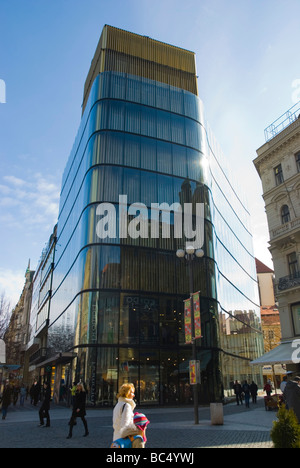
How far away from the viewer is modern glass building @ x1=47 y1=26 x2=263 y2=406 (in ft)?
81.6

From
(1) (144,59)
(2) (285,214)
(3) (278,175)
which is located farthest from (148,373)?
(1) (144,59)

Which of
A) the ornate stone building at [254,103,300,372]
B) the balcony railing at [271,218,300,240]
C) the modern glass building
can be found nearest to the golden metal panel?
the modern glass building

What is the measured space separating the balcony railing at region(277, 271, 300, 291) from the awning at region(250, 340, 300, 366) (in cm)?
352

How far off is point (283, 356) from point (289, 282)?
5505 millimetres

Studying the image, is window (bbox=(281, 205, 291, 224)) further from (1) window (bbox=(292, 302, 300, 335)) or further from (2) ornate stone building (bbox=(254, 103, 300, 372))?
(1) window (bbox=(292, 302, 300, 335))

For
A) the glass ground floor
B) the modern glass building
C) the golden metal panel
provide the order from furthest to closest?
1. the golden metal panel
2. the modern glass building
3. the glass ground floor

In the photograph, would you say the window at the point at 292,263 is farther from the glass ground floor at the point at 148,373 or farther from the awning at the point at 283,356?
the glass ground floor at the point at 148,373

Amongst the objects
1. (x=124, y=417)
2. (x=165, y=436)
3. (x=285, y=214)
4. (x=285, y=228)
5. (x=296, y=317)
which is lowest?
(x=165, y=436)

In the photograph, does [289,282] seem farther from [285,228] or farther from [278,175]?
[278,175]

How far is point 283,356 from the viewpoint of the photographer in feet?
69.1

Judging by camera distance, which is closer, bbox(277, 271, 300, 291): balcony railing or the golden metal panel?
bbox(277, 271, 300, 291): balcony railing

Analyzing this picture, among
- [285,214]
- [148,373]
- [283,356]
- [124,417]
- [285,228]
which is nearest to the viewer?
[124,417]

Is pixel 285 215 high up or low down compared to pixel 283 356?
up
